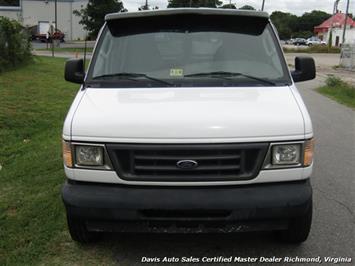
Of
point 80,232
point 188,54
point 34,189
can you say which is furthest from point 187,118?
point 34,189

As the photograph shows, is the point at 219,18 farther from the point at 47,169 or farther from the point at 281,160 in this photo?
the point at 47,169

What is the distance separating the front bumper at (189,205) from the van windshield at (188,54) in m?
1.09

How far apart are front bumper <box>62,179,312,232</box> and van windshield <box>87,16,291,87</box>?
1.09m

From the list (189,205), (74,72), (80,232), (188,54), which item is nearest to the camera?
(189,205)

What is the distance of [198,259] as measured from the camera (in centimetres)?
429

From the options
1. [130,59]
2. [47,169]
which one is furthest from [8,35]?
[130,59]

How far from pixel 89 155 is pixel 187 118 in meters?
0.79

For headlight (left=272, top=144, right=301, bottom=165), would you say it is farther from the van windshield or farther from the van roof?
the van roof

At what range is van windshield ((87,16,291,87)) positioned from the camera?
185 inches

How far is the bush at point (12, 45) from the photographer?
65.6ft

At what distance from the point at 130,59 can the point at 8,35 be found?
17.1 m

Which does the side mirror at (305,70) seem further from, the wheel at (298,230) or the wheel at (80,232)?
the wheel at (80,232)

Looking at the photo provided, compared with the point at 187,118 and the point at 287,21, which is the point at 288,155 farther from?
the point at 287,21

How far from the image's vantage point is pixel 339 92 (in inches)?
668
